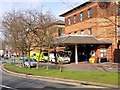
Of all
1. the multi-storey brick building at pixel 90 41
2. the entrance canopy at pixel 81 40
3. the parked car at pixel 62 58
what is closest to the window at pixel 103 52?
the multi-storey brick building at pixel 90 41

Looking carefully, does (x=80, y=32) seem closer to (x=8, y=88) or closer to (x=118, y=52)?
(x=118, y=52)

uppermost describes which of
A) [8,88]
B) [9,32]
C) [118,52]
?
[9,32]

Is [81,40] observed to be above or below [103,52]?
above

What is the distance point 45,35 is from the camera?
3023 centimetres

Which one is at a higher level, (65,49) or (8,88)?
(65,49)

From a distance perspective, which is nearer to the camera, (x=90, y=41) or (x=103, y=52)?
(x=90, y=41)

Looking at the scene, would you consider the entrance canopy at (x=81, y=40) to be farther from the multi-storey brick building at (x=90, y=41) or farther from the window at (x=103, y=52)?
the window at (x=103, y=52)

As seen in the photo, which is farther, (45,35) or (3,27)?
(3,27)

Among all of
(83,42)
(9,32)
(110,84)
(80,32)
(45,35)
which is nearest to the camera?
(110,84)

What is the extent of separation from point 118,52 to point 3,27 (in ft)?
62.1

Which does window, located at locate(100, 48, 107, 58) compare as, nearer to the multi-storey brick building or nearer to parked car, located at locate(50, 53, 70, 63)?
the multi-storey brick building

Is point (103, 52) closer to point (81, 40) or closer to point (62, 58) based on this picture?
point (81, 40)

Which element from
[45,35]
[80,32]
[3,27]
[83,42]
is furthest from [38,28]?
[80,32]

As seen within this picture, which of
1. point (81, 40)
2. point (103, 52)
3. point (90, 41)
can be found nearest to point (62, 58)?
point (81, 40)
